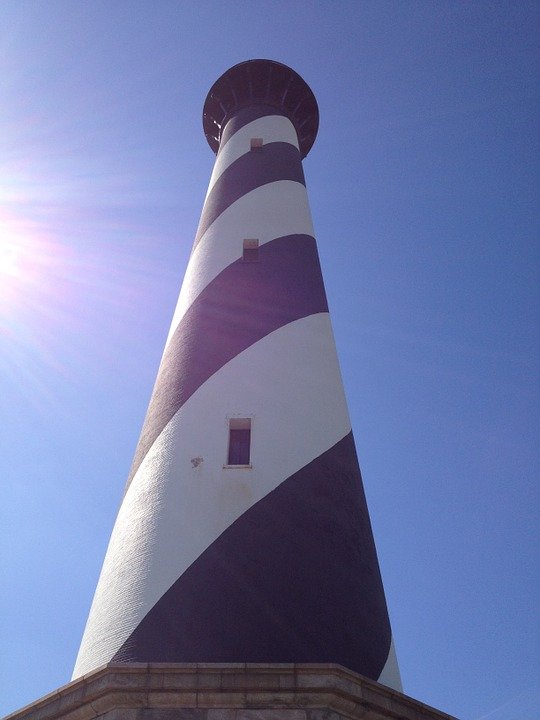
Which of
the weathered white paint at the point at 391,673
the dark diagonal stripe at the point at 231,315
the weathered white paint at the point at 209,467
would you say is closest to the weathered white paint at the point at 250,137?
the dark diagonal stripe at the point at 231,315

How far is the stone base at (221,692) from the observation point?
13.5ft

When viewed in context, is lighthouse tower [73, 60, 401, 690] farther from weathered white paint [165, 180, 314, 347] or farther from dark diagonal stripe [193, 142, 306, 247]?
dark diagonal stripe [193, 142, 306, 247]

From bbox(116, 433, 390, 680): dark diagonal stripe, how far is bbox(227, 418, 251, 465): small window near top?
495 mm

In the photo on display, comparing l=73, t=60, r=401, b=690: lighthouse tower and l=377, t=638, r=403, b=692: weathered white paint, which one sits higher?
l=73, t=60, r=401, b=690: lighthouse tower

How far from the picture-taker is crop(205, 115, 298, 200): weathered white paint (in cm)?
1036

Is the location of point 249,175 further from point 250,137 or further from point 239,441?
point 239,441

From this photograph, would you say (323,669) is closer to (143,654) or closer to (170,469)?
(143,654)

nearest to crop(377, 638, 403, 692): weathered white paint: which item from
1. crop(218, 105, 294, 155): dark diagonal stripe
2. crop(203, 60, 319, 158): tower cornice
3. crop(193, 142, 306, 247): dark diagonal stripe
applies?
crop(193, 142, 306, 247): dark diagonal stripe

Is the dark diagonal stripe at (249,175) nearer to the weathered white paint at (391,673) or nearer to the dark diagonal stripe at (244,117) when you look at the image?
the dark diagonal stripe at (244,117)

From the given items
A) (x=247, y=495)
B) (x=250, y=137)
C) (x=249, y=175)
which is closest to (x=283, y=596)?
(x=247, y=495)

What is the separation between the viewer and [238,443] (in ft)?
20.9

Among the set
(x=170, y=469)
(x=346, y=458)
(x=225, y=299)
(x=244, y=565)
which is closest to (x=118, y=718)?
(x=244, y=565)

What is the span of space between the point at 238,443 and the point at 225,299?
6.34 ft

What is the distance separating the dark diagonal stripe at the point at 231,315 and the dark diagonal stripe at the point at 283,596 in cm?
154
